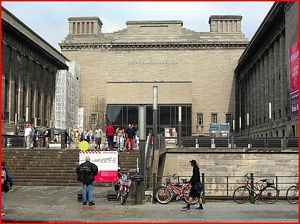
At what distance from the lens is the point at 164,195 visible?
18.0 m

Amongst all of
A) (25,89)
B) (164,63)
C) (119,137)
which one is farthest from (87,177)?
(164,63)

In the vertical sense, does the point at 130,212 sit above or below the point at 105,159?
below

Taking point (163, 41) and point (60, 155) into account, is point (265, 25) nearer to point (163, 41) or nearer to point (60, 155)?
point (163, 41)

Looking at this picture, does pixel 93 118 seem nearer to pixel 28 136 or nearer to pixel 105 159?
pixel 28 136

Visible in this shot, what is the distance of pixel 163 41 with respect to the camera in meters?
77.4

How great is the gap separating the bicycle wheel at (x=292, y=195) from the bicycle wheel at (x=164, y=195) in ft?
15.1

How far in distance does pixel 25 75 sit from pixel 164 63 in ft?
87.2

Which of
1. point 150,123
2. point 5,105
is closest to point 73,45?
point 150,123

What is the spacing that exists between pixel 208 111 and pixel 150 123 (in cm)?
1083

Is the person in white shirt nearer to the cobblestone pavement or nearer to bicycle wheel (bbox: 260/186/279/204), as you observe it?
the cobblestone pavement

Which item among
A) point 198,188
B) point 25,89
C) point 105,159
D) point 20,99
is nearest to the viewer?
point 198,188

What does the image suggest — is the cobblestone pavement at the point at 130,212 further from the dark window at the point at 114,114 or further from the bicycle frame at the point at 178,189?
the dark window at the point at 114,114

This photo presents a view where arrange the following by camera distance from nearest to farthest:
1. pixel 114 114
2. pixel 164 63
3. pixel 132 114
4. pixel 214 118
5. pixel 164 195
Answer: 1. pixel 164 195
2. pixel 132 114
3. pixel 114 114
4. pixel 214 118
5. pixel 164 63

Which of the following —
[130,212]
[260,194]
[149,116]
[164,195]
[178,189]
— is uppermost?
[149,116]
